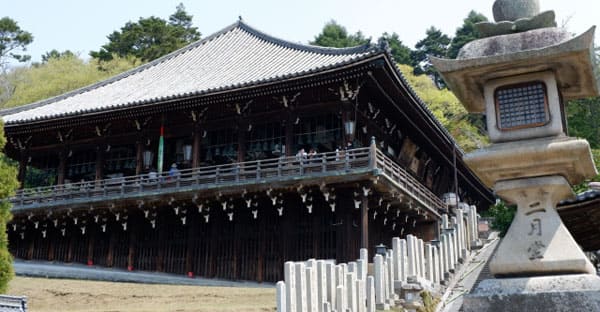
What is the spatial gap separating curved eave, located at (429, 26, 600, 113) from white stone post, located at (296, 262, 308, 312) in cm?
350

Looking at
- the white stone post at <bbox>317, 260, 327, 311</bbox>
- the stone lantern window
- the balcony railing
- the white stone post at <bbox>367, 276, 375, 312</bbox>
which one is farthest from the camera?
the balcony railing

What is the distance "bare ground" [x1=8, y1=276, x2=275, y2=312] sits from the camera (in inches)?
551

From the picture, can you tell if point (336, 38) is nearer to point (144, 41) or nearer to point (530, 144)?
point (144, 41)

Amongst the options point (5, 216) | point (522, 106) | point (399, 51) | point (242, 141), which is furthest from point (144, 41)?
point (522, 106)

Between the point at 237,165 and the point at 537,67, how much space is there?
14.8 meters

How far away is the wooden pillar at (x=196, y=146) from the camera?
2273 cm

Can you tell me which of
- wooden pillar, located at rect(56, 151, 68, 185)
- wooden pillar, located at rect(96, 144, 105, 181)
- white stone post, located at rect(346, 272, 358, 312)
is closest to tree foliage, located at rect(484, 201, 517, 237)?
white stone post, located at rect(346, 272, 358, 312)

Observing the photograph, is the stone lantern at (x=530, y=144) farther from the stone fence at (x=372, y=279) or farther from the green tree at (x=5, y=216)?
the green tree at (x=5, y=216)

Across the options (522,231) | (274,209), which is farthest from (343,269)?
(274,209)

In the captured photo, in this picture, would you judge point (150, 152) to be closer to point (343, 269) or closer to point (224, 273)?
point (224, 273)

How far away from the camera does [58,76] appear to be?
46.8m

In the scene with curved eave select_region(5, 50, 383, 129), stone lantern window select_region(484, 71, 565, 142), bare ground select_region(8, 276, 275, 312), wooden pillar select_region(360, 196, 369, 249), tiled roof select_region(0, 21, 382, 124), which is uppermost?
tiled roof select_region(0, 21, 382, 124)

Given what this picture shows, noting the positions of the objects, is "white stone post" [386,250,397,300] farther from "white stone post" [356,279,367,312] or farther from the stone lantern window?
the stone lantern window

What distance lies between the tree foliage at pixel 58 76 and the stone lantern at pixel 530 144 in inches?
1667
